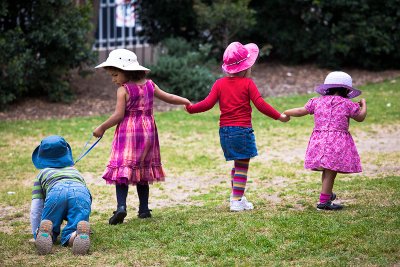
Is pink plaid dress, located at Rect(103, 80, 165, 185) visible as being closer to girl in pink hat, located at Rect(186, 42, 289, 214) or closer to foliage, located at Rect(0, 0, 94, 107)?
girl in pink hat, located at Rect(186, 42, 289, 214)

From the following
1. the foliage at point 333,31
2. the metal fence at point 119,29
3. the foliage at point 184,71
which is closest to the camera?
the foliage at point 184,71

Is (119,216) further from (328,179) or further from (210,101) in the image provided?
(328,179)

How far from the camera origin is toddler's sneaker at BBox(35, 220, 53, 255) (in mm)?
5590

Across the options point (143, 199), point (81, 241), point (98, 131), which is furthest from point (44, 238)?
point (143, 199)

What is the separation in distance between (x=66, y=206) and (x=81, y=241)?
0.45 meters

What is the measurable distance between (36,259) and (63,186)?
62 cm

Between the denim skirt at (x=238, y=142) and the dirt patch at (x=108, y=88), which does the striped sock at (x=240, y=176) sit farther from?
the dirt patch at (x=108, y=88)

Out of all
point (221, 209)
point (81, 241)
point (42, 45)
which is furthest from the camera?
point (42, 45)

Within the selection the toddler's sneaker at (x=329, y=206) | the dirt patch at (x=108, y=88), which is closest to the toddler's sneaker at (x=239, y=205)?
the toddler's sneaker at (x=329, y=206)

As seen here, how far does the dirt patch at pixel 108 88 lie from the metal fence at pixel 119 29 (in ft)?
4.66

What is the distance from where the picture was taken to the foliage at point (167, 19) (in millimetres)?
15734

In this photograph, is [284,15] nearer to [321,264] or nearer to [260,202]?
[260,202]

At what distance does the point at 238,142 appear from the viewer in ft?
21.5

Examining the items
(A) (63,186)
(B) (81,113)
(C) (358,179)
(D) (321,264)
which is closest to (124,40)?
(B) (81,113)
